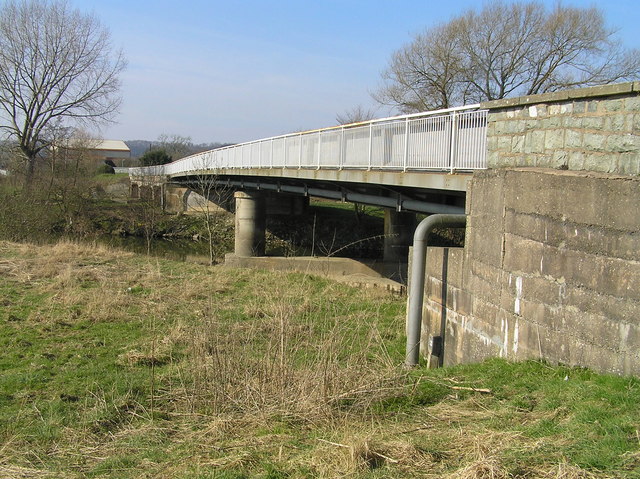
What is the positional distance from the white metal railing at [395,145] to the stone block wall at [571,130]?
1.66m

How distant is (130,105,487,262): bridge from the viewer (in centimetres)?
954

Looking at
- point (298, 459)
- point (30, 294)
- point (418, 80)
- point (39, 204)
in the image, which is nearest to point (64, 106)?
point (39, 204)

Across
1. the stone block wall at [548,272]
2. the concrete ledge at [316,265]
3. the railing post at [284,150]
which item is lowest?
the concrete ledge at [316,265]

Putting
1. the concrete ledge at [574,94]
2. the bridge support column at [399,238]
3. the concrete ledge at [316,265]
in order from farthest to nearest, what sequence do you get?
the bridge support column at [399,238] → the concrete ledge at [316,265] → the concrete ledge at [574,94]

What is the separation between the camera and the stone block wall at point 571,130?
5062 mm

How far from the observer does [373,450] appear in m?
3.87

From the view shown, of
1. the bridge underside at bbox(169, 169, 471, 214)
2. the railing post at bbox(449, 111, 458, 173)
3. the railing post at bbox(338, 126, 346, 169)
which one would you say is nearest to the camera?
the railing post at bbox(449, 111, 458, 173)

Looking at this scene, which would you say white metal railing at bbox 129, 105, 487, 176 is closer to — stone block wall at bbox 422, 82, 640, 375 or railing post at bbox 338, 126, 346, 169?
railing post at bbox 338, 126, 346, 169

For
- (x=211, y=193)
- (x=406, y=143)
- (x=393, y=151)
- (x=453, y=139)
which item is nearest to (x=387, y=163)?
(x=393, y=151)

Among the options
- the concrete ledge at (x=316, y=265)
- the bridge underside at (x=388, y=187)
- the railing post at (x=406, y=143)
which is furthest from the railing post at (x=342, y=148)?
the concrete ledge at (x=316, y=265)

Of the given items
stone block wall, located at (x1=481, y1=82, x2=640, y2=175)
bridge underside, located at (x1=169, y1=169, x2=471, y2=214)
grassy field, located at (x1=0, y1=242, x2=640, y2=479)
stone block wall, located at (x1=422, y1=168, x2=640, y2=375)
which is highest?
stone block wall, located at (x1=481, y1=82, x2=640, y2=175)

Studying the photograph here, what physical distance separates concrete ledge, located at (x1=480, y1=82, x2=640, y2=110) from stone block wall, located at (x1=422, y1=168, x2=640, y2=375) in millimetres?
742

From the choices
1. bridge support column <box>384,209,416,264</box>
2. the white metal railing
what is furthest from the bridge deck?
bridge support column <box>384,209,416,264</box>

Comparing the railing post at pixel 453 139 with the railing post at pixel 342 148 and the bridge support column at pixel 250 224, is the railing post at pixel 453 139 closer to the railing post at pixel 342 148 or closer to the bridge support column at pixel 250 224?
the railing post at pixel 342 148
